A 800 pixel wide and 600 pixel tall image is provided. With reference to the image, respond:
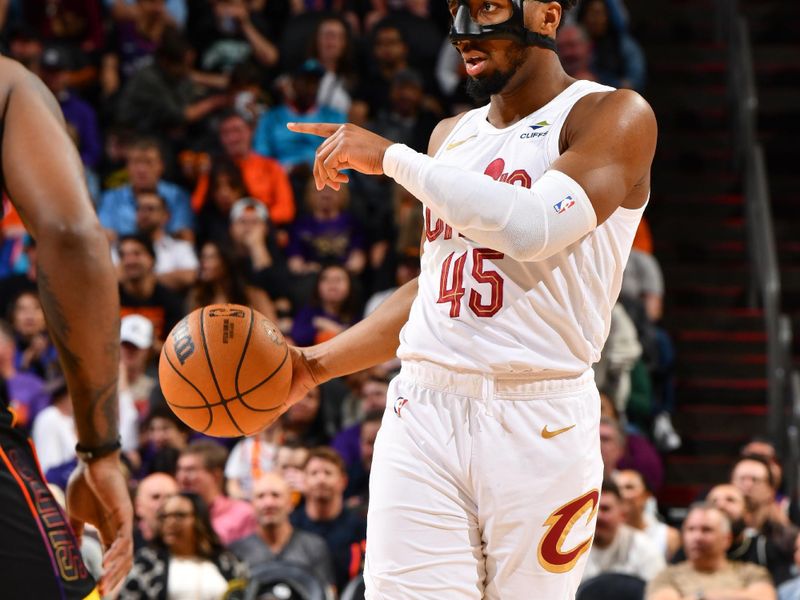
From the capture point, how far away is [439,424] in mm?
3688

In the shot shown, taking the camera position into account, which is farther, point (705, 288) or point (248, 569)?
point (705, 288)

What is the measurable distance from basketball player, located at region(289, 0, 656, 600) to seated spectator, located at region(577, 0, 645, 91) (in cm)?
933

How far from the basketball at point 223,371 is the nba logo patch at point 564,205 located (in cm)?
98

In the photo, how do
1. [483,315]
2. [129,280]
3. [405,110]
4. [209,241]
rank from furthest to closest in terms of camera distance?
[405,110] < [209,241] < [129,280] < [483,315]

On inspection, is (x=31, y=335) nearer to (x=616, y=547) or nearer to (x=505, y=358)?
(x=616, y=547)

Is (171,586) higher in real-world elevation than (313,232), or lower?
lower

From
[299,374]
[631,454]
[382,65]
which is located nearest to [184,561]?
[631,454]

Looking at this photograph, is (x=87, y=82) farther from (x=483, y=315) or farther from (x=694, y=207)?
(x=483, y=315)

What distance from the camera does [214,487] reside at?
28.6 feet

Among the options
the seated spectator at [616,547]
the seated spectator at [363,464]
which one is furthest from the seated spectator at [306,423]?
the seated spectator at [616,547]

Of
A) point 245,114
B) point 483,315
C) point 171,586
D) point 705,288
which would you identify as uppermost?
point 245,114

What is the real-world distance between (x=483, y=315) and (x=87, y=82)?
949cm

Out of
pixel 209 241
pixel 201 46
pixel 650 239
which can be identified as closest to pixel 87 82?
pixel 201 46

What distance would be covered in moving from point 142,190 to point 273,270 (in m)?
1.32
